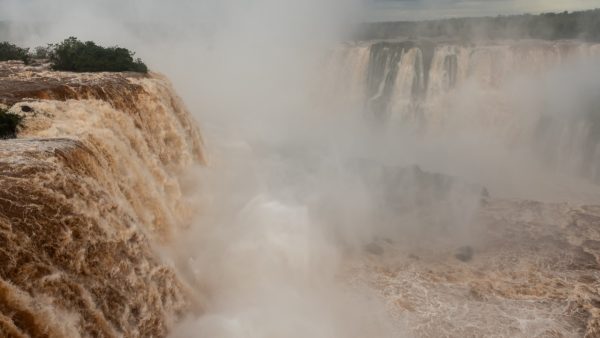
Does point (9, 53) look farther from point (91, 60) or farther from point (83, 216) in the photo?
point (83, 216)

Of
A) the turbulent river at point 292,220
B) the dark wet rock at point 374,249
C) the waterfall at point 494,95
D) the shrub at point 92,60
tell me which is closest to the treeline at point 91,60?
the shrub at point 92,60

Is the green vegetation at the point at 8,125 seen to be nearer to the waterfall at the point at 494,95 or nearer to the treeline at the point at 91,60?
the treeline at the point at 91,60

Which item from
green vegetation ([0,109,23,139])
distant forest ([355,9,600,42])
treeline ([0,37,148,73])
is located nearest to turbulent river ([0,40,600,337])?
green vegetation ([0,109,23,139])

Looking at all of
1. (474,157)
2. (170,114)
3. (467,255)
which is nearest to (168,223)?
(170,114)

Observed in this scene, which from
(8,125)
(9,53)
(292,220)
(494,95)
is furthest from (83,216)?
(494,95)

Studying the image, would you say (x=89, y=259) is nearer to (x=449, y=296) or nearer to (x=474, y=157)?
(x=449, y=296)

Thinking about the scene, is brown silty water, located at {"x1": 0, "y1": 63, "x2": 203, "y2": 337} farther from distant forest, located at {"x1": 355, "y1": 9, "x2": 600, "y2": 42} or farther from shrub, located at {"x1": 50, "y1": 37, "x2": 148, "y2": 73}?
distant forest, located at {"x1": 355, "y1": 9, "x2": 600, "y2": 42}
